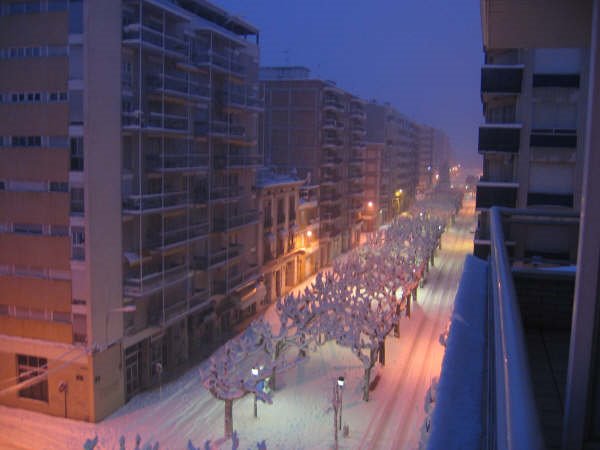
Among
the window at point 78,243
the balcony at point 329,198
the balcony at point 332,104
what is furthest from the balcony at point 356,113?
the window at point 78,243

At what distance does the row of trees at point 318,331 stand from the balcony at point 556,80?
1070 cm

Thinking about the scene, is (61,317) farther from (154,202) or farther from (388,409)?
(388,409)

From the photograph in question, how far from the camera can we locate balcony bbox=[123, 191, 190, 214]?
2203 centimetres

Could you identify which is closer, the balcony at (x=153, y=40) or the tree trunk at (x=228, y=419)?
the tree trunk at (x=228, y=419)

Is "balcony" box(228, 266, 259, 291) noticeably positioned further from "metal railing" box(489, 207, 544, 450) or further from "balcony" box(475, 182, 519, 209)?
"metal railing" box(489, 207, 544, 450)

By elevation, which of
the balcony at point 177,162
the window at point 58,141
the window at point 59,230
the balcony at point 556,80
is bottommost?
the window at point 59,230

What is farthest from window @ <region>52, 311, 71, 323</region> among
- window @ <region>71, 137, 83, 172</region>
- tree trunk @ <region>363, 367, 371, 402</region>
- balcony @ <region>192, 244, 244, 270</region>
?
tree trunk @ <region>363, 367, 371, 402</region>

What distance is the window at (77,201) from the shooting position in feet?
66.9

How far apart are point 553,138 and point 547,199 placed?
2397mm

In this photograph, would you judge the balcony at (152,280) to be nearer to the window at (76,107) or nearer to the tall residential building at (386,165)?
the window at (76,107)

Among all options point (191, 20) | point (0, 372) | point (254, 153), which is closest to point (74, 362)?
point (0, 372)

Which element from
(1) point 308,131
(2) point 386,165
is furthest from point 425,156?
(1) point 308,131

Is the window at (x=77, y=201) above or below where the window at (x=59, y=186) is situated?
below

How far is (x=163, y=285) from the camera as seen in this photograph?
77.6ft
